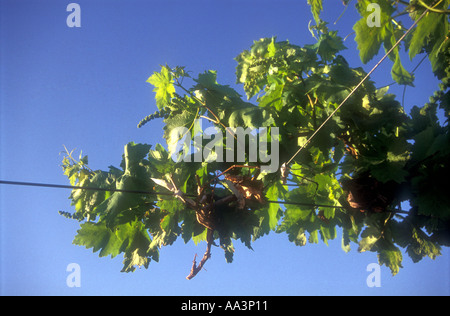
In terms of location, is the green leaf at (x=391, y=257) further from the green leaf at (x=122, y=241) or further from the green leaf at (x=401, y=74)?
the green leaf at (x=122, y=241)

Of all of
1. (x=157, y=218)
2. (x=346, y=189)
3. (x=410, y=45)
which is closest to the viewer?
(x=410, y=45)

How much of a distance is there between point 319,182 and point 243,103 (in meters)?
0.60

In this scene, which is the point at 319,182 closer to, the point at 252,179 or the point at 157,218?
the point at 252,179

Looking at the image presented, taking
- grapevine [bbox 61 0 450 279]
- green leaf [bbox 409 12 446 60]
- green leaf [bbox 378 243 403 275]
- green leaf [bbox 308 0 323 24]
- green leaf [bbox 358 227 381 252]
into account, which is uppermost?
green leaf [bbox 308 0 323 24]

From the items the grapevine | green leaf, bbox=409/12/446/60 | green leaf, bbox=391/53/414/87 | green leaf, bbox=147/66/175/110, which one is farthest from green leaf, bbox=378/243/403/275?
green leaf, bbox=147/66/175/110

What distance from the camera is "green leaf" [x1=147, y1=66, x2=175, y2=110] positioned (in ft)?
5.72

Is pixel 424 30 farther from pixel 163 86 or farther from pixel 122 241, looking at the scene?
pixel 122 241

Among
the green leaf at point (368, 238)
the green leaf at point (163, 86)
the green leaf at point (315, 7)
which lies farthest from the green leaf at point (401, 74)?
the green leaf at point (163, 86)

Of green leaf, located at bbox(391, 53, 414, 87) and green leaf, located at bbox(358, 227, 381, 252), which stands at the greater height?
green leaf, located at bbox(391, 53, 414, 87)

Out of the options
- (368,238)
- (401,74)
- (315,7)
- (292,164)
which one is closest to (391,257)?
(368,238)

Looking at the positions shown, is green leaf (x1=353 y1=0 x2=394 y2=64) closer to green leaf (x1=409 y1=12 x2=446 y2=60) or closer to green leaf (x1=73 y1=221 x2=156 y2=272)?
green leaf (x1=409 y1=12 x2=446 y2=60)

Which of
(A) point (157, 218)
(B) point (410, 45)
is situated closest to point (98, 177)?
(A) point (157, 218)

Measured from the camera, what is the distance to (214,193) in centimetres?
168

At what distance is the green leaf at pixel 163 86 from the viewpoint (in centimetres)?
174
